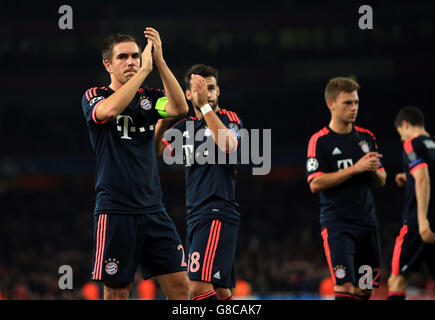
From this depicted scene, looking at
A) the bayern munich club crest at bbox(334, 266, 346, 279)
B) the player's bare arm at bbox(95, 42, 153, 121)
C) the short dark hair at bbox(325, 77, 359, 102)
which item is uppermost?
the short dark hair at bbox(325, 77, 359, 102)

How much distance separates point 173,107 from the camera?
4.54 metres

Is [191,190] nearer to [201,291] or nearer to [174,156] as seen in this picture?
[174,156]

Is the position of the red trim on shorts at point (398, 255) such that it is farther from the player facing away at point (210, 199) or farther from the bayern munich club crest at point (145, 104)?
the bayern munich club crest at point (145, 104)

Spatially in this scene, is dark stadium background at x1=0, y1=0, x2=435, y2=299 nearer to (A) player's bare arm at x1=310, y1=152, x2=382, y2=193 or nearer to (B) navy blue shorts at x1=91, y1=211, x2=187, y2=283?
(A) player's bare arm at x1=310, y1=152, x2=382, y2=193

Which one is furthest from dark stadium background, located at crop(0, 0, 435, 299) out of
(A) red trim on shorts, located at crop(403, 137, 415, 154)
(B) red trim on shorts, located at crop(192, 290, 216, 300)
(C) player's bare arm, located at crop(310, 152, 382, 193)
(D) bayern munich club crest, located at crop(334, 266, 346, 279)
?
(B) red trim on shorts, located at crop(192, 290, 216, 300)

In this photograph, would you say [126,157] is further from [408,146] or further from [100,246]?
[408,146]

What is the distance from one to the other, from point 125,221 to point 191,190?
125 cm

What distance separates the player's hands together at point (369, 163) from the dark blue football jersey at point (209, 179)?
3.73 ft

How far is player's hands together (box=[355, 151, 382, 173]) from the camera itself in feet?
17.8

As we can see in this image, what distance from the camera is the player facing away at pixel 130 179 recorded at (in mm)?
4277

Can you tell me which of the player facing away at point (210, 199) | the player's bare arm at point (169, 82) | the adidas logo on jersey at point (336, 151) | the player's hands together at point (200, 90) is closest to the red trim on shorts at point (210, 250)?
the player facing away at point (210, 199)

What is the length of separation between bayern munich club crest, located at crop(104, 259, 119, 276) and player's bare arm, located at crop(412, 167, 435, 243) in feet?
11.2

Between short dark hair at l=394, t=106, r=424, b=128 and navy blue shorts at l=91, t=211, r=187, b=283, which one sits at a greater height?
short dark hair at l=394, t=106, r=424, b=128
